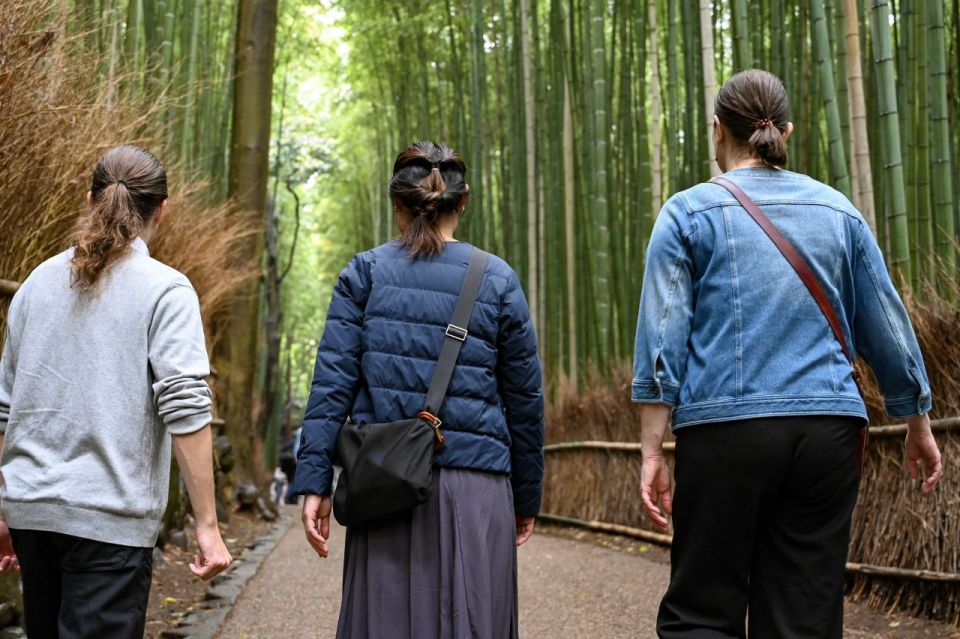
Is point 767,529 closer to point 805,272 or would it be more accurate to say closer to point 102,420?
point 805,272

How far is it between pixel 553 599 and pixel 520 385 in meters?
3.00

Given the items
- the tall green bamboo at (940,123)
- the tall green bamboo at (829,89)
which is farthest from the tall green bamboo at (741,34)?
the tall green bamboo at (940,123)

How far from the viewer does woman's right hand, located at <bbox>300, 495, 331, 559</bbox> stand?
2.38 m

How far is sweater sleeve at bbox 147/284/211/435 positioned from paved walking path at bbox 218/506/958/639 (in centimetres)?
241

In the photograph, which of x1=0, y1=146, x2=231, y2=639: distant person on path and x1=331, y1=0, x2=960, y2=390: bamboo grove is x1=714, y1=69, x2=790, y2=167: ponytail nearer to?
x1=0, y1=146, x2=231, y2=639: distant person on path

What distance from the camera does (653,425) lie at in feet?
7.41

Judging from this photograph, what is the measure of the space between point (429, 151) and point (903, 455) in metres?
2.66

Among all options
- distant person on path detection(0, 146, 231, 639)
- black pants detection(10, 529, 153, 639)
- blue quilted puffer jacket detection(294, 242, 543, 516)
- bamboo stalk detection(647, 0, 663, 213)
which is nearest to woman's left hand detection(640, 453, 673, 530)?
blue quilted puffer jacket detection(294, 242, 543, 516)

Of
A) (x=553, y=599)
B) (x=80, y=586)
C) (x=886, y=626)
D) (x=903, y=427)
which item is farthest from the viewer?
(x=553, y=599)

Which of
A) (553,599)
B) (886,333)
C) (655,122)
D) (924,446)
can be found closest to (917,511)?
(553,599)

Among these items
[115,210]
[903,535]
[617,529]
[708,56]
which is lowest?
[617,529]

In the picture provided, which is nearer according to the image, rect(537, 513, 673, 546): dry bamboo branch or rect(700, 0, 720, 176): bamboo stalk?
rect(700, 0, 720, 176): bamboo stalk

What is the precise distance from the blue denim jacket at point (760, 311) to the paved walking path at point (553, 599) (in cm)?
200

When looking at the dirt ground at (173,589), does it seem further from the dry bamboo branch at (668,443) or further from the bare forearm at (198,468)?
the bare forearm at (198,468)
